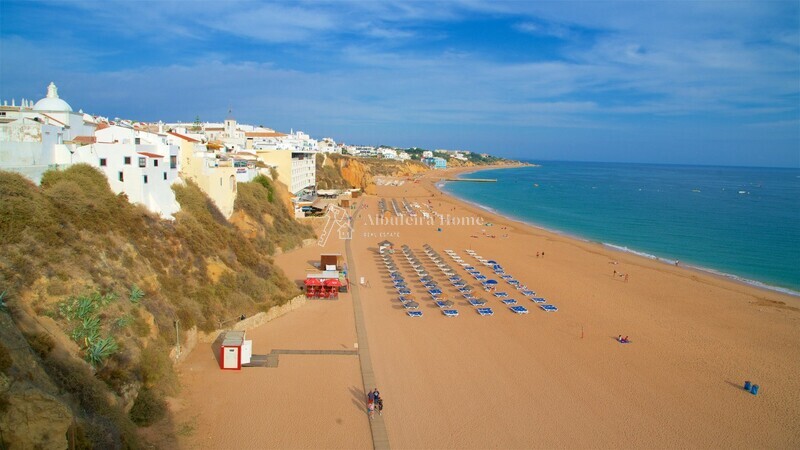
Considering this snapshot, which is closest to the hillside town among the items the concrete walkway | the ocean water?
the concrete walkway

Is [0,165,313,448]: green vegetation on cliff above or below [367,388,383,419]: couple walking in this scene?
above

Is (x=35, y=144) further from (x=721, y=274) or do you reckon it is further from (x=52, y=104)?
(x=721, y=274)

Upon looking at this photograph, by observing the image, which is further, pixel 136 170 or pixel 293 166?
pixel 293 166

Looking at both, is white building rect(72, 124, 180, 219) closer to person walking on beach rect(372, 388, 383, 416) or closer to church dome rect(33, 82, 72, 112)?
church dome rect(33, 82, 72, 112)

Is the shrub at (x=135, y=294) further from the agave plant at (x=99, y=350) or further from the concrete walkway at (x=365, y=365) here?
the concrete walkway at (x=365, y=365)

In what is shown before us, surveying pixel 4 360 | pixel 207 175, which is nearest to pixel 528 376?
pixel 4 360

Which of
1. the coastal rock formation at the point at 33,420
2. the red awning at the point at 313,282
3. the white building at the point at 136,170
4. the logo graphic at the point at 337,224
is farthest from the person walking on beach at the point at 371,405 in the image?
the logo graphic at the point at 337,224

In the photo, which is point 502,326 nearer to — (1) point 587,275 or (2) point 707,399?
(2) point 707,399
